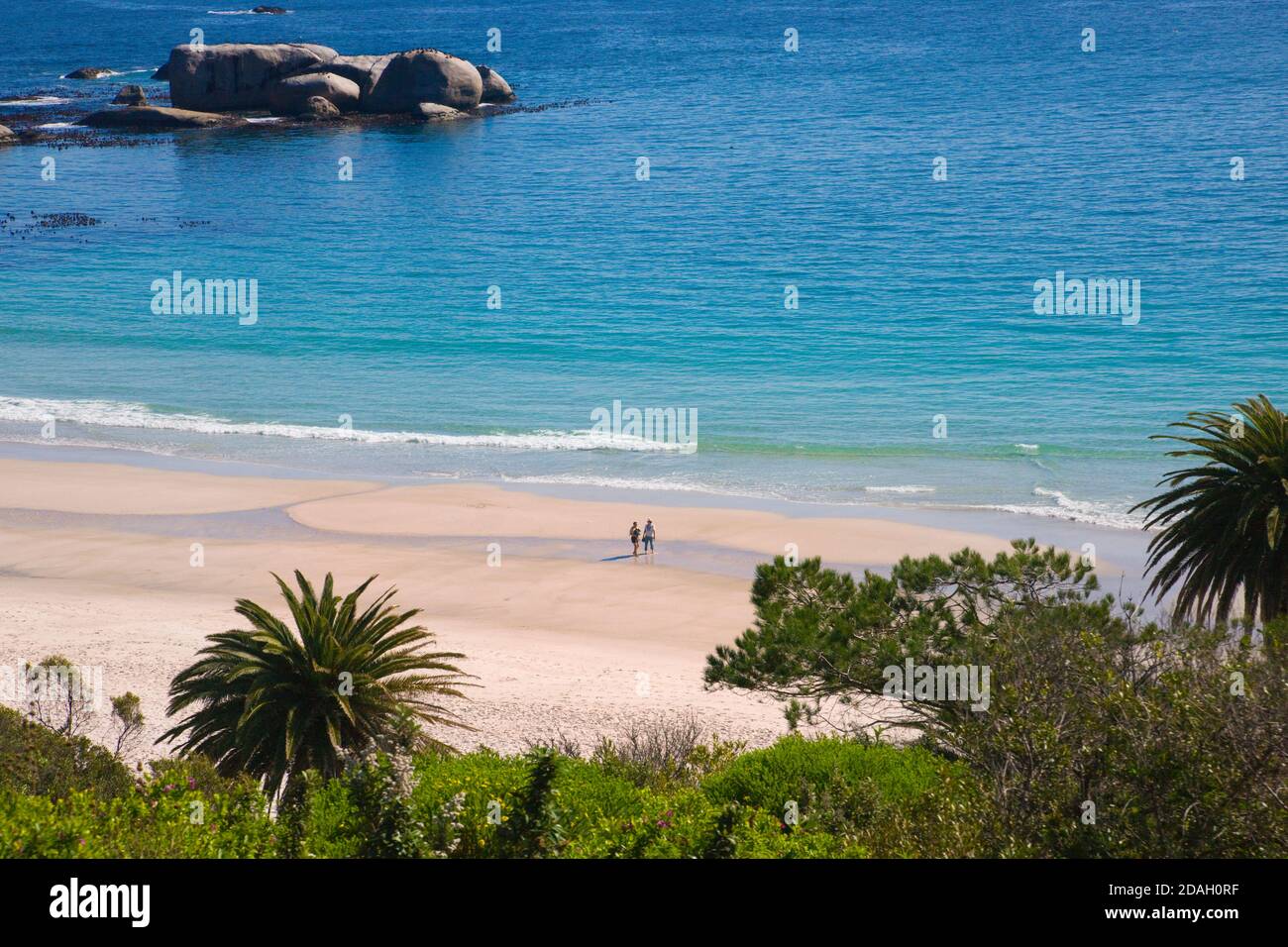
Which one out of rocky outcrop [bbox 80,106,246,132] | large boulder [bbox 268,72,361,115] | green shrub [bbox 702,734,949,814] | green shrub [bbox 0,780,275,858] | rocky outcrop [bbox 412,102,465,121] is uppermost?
large boulder [bbox 268,72,361,115]

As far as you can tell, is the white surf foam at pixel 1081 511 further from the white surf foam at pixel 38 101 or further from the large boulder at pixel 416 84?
the white surf foam at pixel 38 101

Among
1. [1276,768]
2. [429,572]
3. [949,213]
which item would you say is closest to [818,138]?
[949,213]

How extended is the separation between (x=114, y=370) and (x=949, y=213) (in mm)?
41243

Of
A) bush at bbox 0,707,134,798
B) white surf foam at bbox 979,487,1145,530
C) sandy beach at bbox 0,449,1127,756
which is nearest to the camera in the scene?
bush at bbox 0,707,134,798

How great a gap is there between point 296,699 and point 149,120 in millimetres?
83423

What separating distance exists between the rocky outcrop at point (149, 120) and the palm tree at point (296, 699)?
81696 mm

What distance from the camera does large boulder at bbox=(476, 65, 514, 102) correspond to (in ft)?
311

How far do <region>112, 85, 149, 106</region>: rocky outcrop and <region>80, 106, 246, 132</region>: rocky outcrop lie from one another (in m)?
3.01

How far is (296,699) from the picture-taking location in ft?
48.5

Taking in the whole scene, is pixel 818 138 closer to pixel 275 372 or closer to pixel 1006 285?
pixel 1006 285
